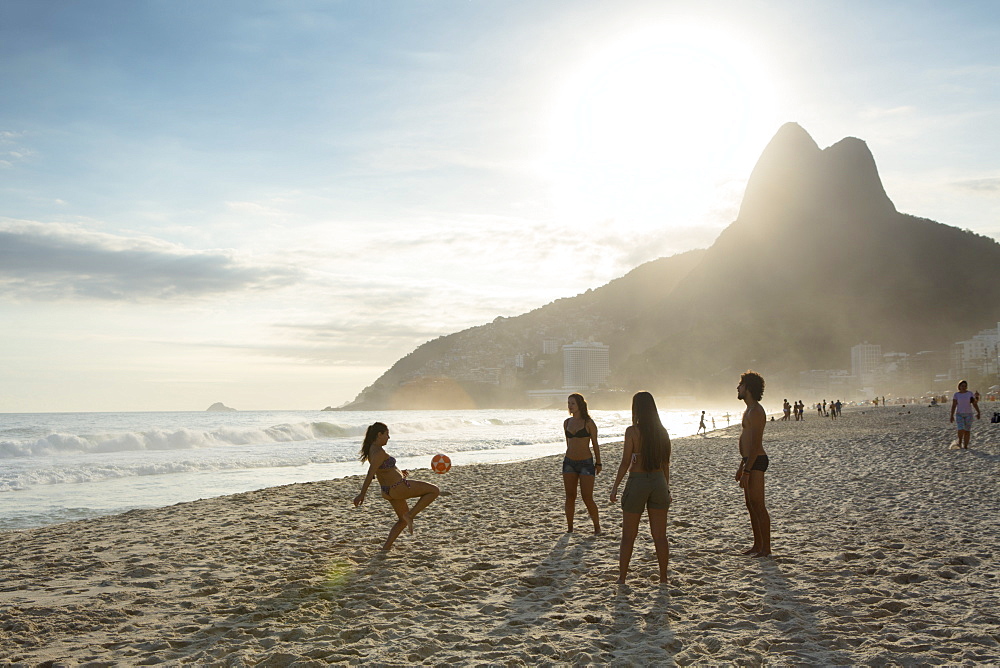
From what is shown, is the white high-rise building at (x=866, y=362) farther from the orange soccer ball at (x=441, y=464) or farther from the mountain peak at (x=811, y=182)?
the orange soccer ball at (x=441, y=464)

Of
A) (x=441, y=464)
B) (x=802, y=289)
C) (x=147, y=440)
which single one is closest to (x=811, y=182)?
(x=802, y=289)

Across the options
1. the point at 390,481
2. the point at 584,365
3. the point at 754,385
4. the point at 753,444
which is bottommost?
the point at 390,481

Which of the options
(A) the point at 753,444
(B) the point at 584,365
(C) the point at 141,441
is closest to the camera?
(A) the point at 753,444

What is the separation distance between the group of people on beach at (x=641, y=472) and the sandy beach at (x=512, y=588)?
0.37 meters

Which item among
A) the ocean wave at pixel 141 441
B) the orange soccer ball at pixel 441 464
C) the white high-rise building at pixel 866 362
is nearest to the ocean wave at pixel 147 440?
the ocean wave at pixel 141 441

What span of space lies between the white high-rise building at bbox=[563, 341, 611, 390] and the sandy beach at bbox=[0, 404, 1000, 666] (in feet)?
552

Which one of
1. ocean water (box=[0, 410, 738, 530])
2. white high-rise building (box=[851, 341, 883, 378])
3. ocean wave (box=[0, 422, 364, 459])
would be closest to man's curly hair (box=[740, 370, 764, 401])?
ocean water (box=[0, 410, 738, 530])

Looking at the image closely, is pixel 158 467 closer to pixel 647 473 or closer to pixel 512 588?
pixel 512 588

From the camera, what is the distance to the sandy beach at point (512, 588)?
4.49 metres

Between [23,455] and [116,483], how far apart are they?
1661 cm

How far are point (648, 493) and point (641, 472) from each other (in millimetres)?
185

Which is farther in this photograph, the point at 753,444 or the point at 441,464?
the point at 441,464

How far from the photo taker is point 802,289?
149 metres

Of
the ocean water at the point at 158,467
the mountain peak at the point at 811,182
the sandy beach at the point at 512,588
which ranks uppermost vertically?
the mountain peak at the point at 811,182
